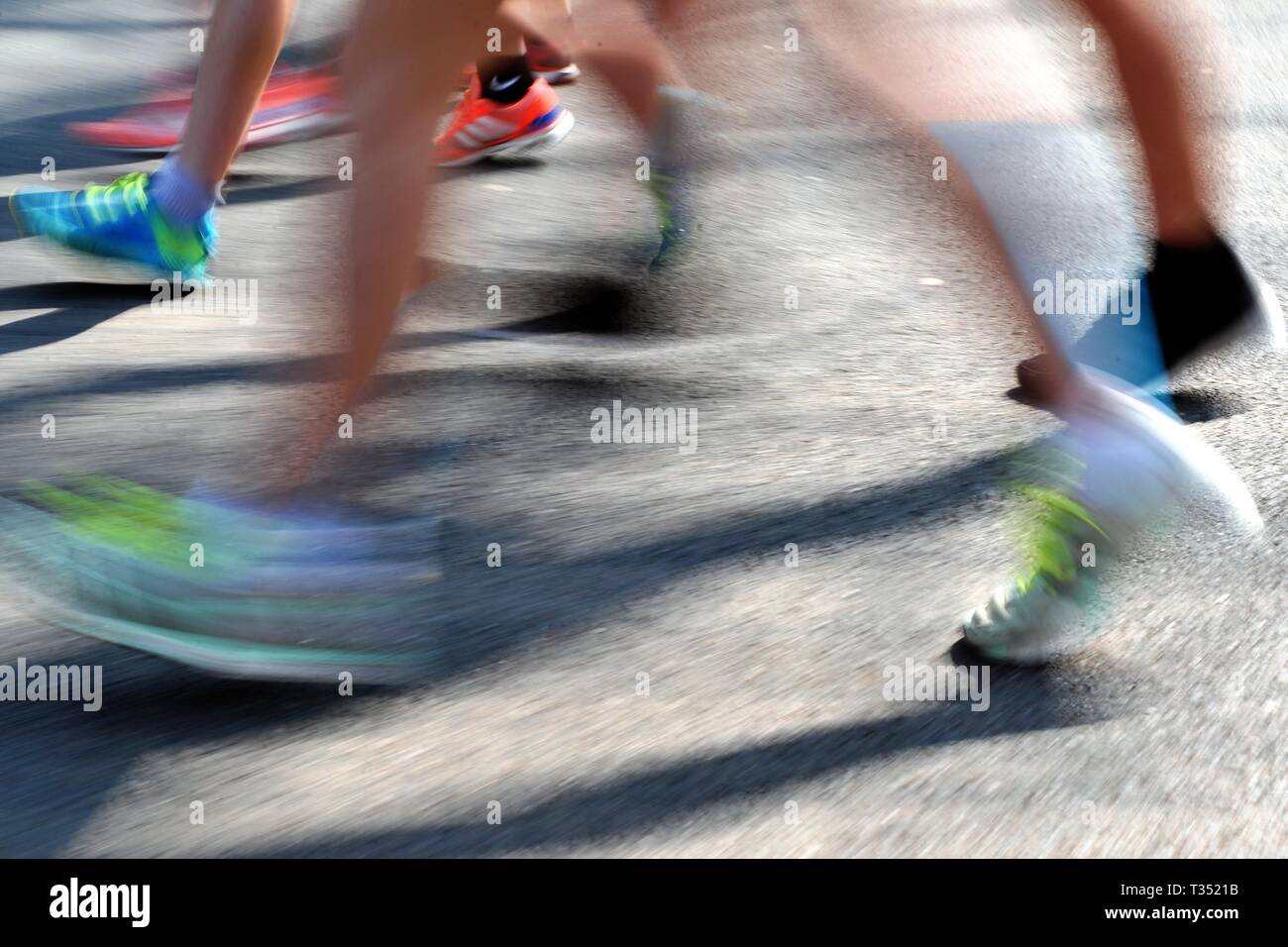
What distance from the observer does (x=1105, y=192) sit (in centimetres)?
385

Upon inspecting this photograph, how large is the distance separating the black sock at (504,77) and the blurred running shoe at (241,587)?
82.9 inches

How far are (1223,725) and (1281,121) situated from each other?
127 inches

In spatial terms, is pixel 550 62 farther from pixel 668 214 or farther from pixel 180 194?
pixel 180 194

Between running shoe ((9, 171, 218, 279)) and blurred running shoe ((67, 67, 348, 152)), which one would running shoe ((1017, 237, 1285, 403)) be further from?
blurred running shoe ((67, 67, 348, 152))

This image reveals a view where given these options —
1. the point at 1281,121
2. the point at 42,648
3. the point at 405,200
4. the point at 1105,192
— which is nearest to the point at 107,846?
the point at 42,648

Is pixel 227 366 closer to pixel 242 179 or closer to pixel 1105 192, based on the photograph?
pixel 242 179

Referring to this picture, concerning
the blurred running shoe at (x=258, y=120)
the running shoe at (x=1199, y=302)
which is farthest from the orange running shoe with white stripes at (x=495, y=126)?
the running shoe at (x=1199, y=302)

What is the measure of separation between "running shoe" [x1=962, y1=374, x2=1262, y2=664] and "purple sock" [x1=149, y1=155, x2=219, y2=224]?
1.75m

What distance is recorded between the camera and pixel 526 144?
401 centimetres

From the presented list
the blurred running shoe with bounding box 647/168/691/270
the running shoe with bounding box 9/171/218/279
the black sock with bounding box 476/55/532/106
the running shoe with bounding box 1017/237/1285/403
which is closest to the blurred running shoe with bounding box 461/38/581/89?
the black sock with bounding box 476/55/532/106

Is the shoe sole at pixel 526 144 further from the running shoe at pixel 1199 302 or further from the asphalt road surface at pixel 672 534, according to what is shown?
the running shoe at pixel 1199 302

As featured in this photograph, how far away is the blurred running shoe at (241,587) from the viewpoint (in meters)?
1.83

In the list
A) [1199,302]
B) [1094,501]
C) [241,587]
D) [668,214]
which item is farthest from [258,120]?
[1094,501]

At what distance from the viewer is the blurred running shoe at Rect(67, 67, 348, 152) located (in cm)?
391
